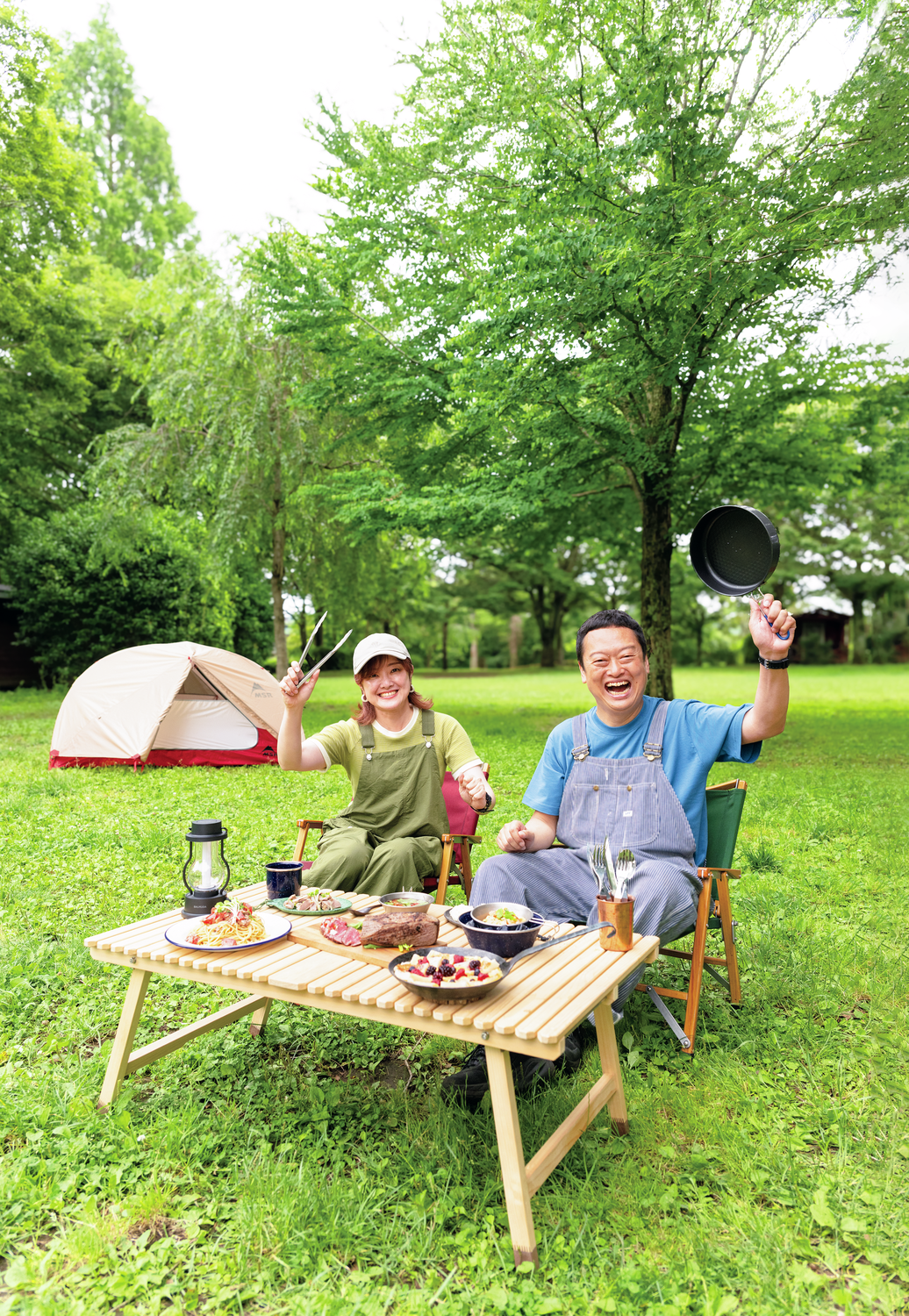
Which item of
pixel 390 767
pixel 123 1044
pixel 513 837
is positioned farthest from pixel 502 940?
pixel 390 767

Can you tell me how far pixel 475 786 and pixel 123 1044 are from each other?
1519mm

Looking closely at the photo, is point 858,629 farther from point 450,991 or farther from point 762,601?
point 450,991

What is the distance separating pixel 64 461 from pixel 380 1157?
22519 mm

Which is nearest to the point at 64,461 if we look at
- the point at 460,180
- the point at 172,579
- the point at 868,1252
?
the point at 172,579

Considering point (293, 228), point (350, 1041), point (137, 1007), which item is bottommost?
point (350, 1041)

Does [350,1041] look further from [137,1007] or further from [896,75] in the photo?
[896,75]

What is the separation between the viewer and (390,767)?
12.0 feet

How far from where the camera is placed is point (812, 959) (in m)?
3.71

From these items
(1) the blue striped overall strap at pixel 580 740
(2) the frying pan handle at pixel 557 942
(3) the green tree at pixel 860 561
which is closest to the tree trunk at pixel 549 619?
(3) the green tree at pixel 860 561

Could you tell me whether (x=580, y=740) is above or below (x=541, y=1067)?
above

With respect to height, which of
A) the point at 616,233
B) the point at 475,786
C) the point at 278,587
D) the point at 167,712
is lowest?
the point at 167,712

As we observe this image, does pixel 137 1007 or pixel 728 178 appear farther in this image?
pixel 728 178

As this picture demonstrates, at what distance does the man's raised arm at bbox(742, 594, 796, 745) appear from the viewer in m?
2.62

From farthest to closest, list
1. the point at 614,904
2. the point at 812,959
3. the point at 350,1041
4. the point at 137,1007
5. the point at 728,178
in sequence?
the point at 728,178 < the point at 812,959 < the point at 350,1041 < the point at 137,1007 < the point at 614,904
